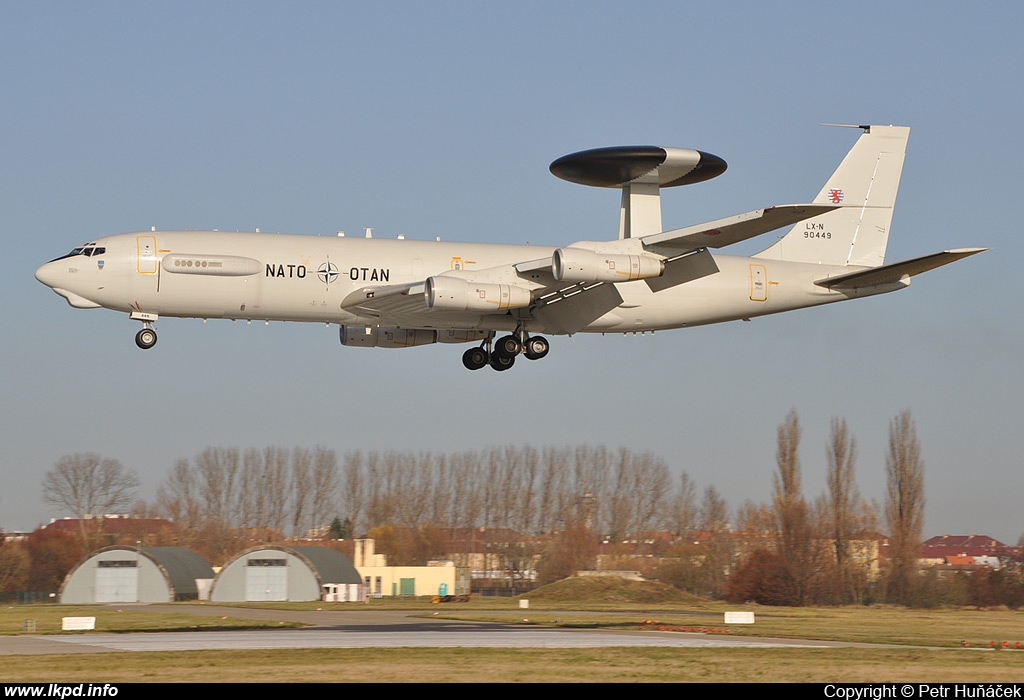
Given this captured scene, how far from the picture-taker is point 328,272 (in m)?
39.5

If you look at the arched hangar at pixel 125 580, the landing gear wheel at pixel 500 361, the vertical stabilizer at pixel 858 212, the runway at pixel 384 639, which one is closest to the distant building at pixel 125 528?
the arched hangar at pixel 125 580

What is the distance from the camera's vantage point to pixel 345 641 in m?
38.3

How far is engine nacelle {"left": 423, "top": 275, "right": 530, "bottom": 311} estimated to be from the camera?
38.6m

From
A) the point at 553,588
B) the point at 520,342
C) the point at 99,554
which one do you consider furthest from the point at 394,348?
the point at 99,554

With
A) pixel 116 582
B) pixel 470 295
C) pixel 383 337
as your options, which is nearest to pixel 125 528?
pixel 116 582

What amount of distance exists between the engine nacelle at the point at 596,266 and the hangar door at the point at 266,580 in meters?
50.7

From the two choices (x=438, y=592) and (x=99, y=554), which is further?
(x=438, y=592)

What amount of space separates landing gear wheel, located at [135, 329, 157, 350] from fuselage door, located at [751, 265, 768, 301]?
21.8 metres

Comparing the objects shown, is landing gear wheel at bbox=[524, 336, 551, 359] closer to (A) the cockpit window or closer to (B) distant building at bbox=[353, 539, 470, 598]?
(A) the cockpit window

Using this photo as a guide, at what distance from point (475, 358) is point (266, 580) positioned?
140ft

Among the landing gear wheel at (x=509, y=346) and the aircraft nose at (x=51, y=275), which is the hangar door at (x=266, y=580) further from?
the aircraft nose at (x=51, y=275)

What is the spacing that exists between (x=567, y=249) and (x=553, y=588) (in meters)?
46.6

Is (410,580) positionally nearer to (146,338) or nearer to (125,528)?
(125,528)
